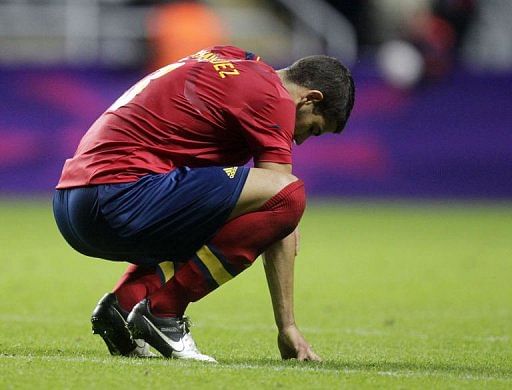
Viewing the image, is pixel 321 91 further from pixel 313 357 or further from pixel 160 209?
pixel 313 357

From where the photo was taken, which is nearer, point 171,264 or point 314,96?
point 314,96

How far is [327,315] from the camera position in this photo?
6.80 m

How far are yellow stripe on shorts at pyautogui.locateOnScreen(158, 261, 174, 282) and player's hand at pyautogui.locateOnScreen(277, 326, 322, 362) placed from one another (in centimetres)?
56

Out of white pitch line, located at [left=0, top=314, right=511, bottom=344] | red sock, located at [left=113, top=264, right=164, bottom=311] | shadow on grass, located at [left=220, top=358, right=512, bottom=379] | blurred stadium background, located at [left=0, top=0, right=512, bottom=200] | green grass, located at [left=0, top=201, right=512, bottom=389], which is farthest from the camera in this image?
blurred stadium background, located at [left=0, top=0, right=512, bottom=200]

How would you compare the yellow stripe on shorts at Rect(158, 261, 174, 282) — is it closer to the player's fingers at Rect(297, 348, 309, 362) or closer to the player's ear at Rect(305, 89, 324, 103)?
the player's fingers at Rect(297, 348, 309, 362)

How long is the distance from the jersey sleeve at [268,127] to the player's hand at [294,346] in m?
0.71

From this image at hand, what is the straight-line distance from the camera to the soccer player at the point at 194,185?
4.89 meters

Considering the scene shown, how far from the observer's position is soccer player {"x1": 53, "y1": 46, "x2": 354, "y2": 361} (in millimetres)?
4887

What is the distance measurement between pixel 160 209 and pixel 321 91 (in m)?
0.85

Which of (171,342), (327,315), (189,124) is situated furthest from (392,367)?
(327,315)

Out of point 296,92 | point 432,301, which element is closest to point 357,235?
point 432,301

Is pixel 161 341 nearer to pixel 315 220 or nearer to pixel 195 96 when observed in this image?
pixel 195 96

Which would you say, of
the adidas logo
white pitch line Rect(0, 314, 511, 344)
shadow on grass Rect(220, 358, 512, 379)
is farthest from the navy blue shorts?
white pitch line Rect(0, 314, 511, 344)

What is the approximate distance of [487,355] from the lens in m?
5.34
